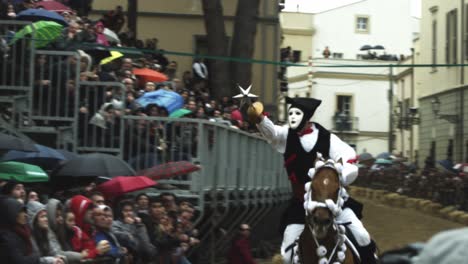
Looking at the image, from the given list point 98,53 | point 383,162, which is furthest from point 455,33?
point 98,53

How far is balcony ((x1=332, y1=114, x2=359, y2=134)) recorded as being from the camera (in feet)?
251

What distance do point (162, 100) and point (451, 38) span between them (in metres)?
26.0

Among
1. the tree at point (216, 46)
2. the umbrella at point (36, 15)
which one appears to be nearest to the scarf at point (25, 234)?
the umbrella at point (36, 15)

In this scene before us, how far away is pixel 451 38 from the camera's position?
42281 millimetres

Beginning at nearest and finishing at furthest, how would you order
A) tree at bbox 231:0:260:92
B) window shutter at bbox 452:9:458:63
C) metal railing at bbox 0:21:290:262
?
metal railing at bbox 0:21:290:262 < tree at bbox 231:0:260:92 < window shutter at bbox 452:9:458:63

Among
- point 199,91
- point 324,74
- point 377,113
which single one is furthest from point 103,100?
point 377,113

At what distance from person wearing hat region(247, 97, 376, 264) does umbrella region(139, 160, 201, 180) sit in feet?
16.3

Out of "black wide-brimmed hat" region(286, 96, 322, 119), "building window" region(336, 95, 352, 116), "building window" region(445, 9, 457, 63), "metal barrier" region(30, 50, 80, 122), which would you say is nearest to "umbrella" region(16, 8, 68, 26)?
"metal barrier" region(30, 50, 80, 122)

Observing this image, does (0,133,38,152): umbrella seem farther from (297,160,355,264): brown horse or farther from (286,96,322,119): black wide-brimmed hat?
(297,160,355,264): brown horse

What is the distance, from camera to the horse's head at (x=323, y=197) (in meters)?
9.69

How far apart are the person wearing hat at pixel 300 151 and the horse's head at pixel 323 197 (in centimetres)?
59

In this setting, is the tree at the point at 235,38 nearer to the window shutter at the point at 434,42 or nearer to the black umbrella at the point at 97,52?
the black umbrella at the point at 97,52

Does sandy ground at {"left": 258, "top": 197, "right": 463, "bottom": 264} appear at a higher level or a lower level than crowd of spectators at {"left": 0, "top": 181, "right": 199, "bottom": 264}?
lower

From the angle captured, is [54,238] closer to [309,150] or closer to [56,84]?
[309,150]
